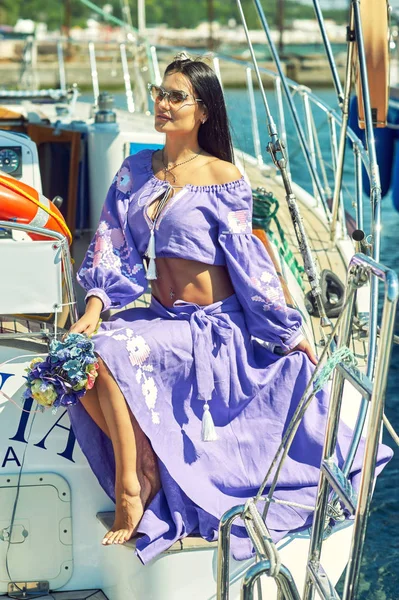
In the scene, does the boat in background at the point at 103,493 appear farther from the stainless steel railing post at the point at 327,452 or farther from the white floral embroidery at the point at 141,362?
the white floral embroidery at the point at 141,362

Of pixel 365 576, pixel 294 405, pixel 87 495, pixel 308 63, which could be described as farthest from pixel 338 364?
pixel 308 63

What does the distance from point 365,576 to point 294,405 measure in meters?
1.48

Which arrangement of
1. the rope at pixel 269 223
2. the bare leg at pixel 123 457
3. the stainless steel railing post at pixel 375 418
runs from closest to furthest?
1. the stainless steel railing post at pixel 375 418
2. the bare leg at pixel 123 457
3. the rope at pixel 269 223

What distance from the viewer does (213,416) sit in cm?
291

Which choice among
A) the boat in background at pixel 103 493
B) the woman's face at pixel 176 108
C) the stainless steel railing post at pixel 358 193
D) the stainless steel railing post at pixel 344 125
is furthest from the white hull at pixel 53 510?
the stainless steel railing post at pixel 344 125

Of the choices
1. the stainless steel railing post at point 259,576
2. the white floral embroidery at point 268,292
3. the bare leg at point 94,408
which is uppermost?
the white floral embroidery at point 268,292

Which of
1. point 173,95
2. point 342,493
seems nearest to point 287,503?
point 342,493

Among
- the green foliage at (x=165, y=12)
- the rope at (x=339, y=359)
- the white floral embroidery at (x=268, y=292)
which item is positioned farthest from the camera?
the green foliage at (x=165, y=12)

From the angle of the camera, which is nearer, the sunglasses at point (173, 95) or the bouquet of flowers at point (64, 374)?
the bouquet of flowers at point (64, 374)

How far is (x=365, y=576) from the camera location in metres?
4.06

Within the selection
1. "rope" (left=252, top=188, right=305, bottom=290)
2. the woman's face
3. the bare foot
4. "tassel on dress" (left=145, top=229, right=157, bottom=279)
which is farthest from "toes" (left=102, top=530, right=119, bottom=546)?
"rope" (left=252, top=188, right=305, bottom=290)

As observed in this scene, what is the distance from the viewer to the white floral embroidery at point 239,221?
300 cm

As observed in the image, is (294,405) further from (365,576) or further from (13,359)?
(365,576)

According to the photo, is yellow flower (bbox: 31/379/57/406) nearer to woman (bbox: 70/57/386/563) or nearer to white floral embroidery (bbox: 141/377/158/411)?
woman (bbox: 70/57/386/563)
